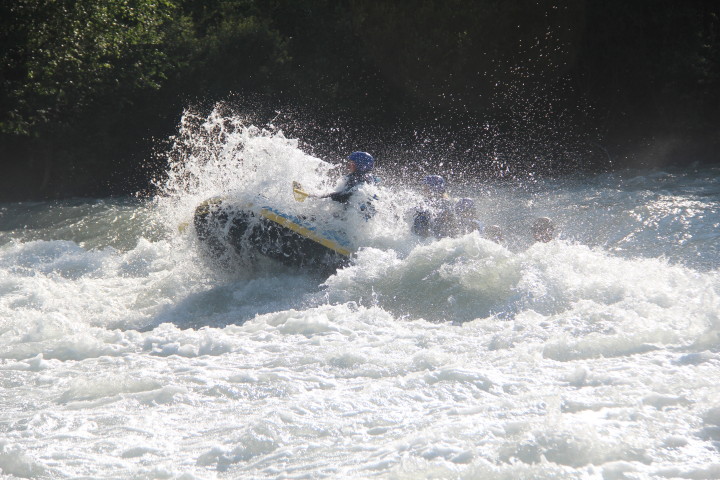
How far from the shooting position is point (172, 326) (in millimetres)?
6582

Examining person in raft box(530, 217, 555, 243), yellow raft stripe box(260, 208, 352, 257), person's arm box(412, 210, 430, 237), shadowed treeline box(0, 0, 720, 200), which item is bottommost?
yellow raft stripe box(260, 208, 352, 257)

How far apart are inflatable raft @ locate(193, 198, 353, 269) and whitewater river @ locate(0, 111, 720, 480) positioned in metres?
0.19

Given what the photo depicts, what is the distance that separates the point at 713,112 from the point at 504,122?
4.32 metres

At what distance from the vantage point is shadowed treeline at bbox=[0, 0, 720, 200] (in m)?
15.6

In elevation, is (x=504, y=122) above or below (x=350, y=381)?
above

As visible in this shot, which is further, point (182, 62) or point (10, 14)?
point (182, 62)

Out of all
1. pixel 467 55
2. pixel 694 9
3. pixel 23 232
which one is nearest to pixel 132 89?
pixel 23 232

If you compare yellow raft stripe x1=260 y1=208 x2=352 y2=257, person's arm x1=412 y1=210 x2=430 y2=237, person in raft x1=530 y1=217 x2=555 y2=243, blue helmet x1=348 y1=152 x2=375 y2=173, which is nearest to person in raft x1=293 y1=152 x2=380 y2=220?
blue helmet x1=348 y1=152 x2=375 y2=173

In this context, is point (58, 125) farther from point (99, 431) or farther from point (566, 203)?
point (99, 431)

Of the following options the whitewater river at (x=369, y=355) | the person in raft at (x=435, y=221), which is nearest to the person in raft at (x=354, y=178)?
Answer: the whitewater river at (x=369, y=355)

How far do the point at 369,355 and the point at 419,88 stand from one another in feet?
39.7

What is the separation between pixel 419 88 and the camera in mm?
16688

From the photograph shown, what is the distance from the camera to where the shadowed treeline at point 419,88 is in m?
15.6

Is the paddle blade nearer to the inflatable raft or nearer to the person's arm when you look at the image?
the inflatable raft
